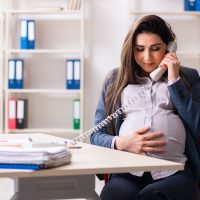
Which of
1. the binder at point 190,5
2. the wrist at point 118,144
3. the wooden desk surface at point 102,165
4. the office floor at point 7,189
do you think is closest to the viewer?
the wooden desk surface at point 102,165

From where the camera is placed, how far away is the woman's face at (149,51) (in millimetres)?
2076

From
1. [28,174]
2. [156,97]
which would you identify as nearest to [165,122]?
[156,97]

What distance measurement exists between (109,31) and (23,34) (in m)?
0.91

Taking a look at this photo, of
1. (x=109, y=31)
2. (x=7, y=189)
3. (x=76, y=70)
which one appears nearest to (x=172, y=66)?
(x=7, y=189)

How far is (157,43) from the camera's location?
6.84ft

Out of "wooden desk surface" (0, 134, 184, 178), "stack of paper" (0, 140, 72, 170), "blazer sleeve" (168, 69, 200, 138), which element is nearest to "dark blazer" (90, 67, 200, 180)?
"blazer sleeve" (168, 69, 200, 138)

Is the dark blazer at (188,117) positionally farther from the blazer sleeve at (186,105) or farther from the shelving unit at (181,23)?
the shelving unit at (181,23)

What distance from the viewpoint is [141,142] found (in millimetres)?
1849

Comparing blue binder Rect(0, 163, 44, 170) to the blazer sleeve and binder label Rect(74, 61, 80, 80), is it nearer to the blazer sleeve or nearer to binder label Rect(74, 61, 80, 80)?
the blazer sleeve

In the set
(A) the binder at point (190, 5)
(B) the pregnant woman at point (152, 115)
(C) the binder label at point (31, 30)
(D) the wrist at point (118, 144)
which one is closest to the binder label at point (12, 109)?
(C) the binder label at point (31, 30)

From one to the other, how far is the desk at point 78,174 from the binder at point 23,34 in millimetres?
3229

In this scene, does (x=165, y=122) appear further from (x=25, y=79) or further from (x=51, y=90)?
(x=25, y=79)

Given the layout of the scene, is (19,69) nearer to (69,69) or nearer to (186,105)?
Result: (69,69)

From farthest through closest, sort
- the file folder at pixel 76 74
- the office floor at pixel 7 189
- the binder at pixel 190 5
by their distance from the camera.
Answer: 1. the binder at pixel 190 5
2. the file folder at pixel 76 74
3. the office floor at pixel 7 189
